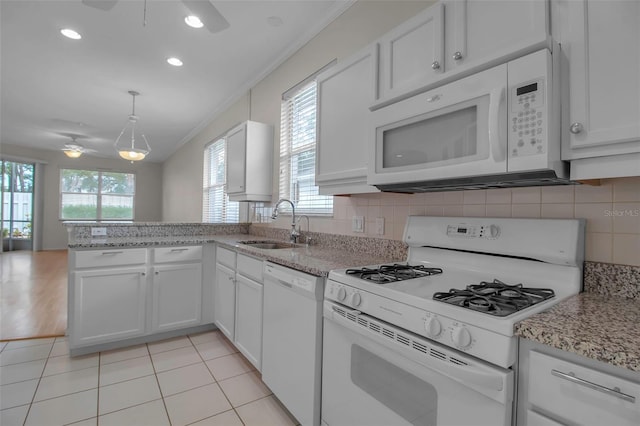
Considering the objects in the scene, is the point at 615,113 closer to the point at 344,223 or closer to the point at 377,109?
the point at 377,109

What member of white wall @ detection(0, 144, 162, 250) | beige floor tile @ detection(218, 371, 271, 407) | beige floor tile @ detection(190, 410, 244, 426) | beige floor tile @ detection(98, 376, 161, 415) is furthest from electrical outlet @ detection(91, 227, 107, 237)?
white wall @ detection(0, 144, 162, 250)

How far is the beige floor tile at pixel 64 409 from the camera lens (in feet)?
5.61

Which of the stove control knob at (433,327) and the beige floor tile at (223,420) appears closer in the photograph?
the stove control knob at (433,327)

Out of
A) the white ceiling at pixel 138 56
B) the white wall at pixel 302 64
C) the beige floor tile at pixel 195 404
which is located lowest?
the beige floor tile at pixel 195 404

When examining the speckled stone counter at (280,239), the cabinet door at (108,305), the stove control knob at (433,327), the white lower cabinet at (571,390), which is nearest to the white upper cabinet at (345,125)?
the speckled stone counter at (280,239)

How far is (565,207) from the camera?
4.08 ft

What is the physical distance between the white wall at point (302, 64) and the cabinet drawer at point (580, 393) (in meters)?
1.91

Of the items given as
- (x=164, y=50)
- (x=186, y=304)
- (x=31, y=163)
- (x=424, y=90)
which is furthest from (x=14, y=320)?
(x=31, y=163)

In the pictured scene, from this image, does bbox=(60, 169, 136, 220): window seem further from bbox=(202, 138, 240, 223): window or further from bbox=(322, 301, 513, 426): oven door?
bbox=(322, 301, 513, 426): oven door

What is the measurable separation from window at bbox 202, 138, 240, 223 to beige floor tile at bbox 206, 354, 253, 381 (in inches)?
89.2

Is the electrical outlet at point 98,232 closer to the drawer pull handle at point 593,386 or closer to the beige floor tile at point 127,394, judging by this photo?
the beige floor tile at point 127,394

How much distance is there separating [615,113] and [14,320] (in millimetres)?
4700

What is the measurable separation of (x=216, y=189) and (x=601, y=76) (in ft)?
16.5

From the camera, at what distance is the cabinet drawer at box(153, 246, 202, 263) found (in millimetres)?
2703
